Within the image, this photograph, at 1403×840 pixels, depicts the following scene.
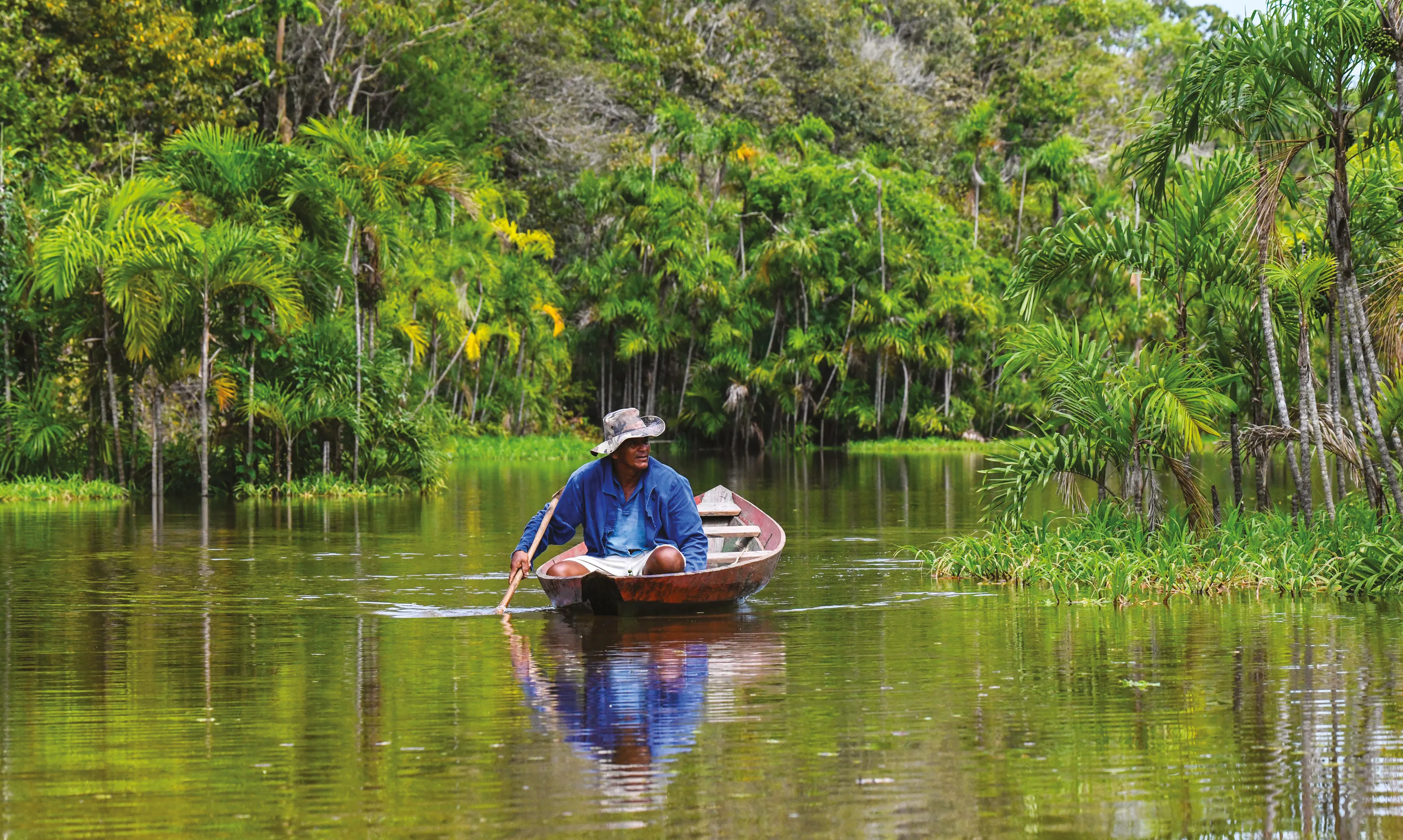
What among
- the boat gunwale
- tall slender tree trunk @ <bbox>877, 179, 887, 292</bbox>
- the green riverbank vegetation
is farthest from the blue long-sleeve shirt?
tall slender tree trunk @ <bbox>877, 179, 887, 292</bbox>

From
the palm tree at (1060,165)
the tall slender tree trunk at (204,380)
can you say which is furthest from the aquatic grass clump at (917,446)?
the tall slender tree trunk at (204,380)

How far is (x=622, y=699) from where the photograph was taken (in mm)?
8172

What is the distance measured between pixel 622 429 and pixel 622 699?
2.98m

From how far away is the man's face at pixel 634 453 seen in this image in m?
10.9

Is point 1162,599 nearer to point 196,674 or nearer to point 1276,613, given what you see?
point 1276,613

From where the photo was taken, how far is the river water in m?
5.78

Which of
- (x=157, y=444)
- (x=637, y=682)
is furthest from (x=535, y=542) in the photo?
(x=157, y=444)

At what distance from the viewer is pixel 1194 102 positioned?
1258 centimetres

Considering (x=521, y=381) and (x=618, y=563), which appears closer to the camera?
(x=618, y=563)

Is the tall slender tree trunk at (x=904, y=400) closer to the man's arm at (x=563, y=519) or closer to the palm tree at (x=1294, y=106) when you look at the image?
the palm tree at (x=1294, y=106)

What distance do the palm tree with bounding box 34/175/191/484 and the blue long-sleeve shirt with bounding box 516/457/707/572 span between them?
1279 centimetres

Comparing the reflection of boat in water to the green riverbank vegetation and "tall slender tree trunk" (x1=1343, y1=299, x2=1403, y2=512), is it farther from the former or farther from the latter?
the green riverbank vegetation

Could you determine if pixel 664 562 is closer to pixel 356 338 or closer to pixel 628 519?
pixel 628 519

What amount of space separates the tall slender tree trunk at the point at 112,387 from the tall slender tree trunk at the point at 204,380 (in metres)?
1.13
